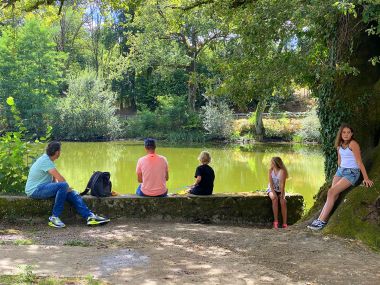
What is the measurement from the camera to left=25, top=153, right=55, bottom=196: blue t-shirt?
21.3ft

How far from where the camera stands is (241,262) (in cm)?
474

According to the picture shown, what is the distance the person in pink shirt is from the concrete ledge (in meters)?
0.12

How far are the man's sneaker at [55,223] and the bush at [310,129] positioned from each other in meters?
28.7

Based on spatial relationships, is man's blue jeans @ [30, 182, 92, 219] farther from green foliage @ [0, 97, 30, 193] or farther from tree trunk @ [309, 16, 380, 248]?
tree trunk @ [309, 16, 380, 248]

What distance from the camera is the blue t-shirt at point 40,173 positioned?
21.3 ft

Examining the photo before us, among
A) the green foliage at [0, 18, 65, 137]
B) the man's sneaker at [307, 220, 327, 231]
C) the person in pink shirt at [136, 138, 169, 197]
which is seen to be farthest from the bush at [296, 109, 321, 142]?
the man's sneaker at [307, 220, 327, 231]

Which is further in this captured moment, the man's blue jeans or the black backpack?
the black backpack

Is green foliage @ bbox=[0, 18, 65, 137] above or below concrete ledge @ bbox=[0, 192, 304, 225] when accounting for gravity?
Answer: above

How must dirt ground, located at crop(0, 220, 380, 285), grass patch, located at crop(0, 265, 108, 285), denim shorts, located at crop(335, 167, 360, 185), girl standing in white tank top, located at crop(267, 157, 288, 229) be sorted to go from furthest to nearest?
girl standing in white tank top, located at crop(267, 157, 288, 229) < denim shorts, located at crop(335, 167, 360, 185) < dirt ground, located at crop(0, 220, 380, 285) < grass patch, located at crop(0, 265, 108, 285)

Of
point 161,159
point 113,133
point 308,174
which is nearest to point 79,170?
point 308,174

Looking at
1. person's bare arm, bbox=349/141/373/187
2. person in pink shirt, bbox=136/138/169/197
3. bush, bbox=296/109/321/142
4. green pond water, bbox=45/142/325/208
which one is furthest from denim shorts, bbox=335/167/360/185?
bush, bbox=296/109/321/142

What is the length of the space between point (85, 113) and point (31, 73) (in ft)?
23.6

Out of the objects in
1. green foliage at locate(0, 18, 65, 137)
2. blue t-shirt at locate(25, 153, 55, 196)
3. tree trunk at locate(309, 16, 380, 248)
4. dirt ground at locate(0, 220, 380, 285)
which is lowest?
dirt ground at locate(0, 220, 380, 285)

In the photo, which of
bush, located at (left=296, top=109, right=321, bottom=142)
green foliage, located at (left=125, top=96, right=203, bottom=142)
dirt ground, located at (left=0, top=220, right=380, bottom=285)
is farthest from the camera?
green foliage, located at (left=125, top=96, right=203, bottom=142)
